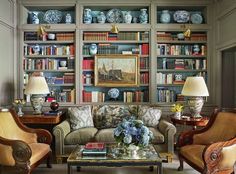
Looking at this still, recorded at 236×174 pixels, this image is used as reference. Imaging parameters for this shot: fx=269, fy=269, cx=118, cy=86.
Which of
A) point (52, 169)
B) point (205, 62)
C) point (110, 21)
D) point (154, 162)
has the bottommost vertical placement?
point (52, 169)

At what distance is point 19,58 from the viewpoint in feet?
17.7

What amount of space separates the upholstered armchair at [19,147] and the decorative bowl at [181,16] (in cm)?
340

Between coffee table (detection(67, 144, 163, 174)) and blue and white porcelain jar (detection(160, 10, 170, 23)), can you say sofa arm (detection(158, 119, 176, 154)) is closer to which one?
coffee table (detection(67, 144, 163, 174))

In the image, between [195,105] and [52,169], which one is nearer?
[52,169]

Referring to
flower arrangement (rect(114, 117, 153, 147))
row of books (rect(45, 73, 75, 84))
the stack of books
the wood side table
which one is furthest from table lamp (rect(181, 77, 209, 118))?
row of books (rect(45, 73, 75, 84))

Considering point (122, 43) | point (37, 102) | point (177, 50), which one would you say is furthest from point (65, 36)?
point (177, 50)

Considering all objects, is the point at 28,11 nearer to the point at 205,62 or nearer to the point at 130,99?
the point at 130,99

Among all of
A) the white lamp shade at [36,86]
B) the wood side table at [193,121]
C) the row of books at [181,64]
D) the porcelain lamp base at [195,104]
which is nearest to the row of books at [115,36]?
the row of books at [181,64]

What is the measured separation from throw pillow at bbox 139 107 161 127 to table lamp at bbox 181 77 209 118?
0.60 m

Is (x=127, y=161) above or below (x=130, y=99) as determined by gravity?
below

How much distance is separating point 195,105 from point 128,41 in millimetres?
1850

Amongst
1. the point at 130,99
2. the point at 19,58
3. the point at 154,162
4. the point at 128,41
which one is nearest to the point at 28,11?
the point at 19,58

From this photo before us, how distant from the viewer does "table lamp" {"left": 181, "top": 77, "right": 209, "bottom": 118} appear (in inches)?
174

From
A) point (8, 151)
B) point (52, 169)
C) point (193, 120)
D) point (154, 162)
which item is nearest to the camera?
point (154, 162)
